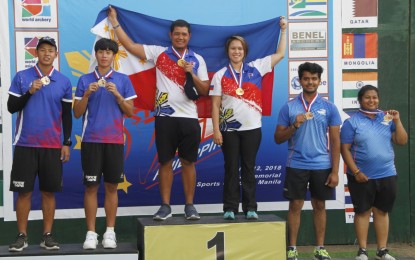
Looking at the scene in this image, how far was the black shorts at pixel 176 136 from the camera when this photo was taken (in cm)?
549

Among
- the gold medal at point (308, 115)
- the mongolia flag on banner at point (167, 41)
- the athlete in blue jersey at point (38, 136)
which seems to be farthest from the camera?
the mongolia flag on banner at point (167, 41)

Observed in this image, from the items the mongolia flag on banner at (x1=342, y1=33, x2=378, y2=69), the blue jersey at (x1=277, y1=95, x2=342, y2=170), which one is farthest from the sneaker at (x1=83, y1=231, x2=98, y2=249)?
the mongolia flag on banner at (x1=342, y1=33, x2=378, y2=69)

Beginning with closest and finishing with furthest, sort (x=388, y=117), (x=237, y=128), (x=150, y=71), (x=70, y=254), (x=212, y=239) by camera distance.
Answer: (x=70, y=254) → (x=212, y=239) → (x=237, y=128) → (x=388, y=117) → (x=150, y=71)

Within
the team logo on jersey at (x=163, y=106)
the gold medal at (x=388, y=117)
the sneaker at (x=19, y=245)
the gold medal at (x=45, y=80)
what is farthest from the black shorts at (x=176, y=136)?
the gold medal at (x=388, y=117)

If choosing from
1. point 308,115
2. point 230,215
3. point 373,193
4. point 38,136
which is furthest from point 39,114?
point 373,193

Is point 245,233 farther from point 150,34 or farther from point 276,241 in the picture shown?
point 150,34

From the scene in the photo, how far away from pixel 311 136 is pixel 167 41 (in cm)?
168

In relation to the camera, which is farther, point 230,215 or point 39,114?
point 230,215

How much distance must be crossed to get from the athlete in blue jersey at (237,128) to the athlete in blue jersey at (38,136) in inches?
54.3

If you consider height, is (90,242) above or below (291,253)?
above

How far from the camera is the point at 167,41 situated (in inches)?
237

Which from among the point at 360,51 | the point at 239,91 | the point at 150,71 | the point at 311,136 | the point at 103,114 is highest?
the point at 360,51

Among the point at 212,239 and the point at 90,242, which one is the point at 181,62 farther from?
the point at 90,242

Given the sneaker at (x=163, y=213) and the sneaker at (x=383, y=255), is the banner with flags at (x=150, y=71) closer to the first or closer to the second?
the sneaker at (x=163, y=213)
